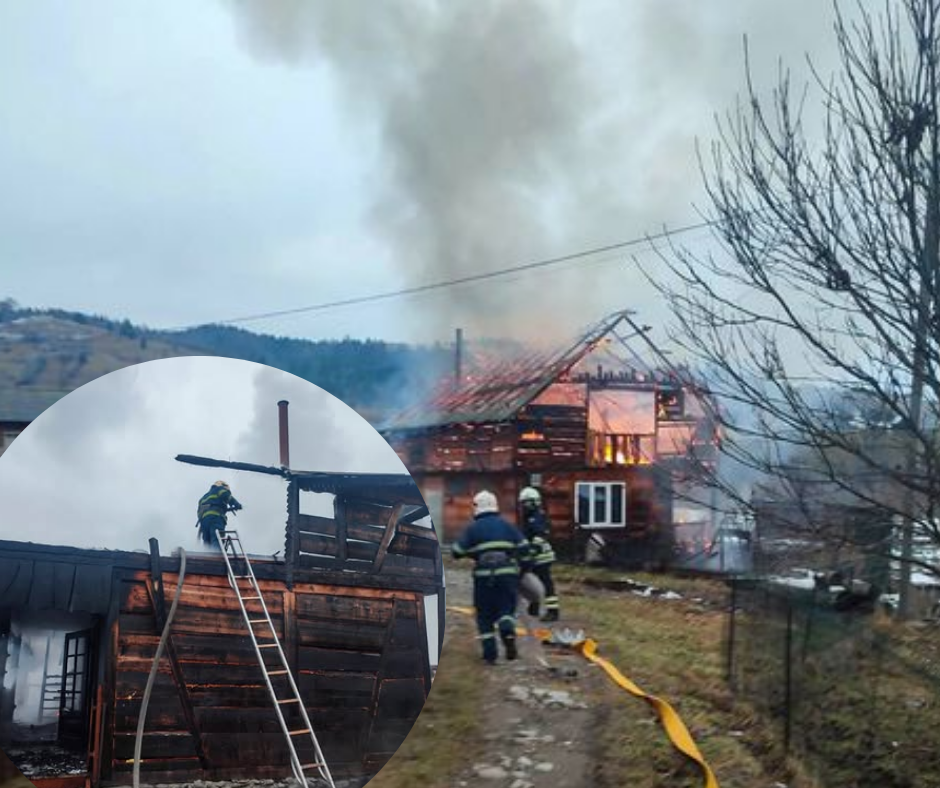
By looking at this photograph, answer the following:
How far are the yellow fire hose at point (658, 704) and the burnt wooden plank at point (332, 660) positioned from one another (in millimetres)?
570

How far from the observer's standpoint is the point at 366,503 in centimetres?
377

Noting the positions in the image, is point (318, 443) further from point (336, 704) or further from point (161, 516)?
point (336, 704)

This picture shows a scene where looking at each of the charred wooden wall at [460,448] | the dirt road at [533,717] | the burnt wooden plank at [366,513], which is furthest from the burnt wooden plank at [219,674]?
the charred wooden wall at [460,448]

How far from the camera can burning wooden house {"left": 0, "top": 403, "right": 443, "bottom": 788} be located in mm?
3369

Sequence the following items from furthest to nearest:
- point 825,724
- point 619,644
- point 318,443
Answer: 1. point 825,724
2. point 619,644
3. point 318,443

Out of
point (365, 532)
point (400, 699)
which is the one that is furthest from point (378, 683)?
point (365, 532)

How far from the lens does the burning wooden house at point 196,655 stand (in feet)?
11.1

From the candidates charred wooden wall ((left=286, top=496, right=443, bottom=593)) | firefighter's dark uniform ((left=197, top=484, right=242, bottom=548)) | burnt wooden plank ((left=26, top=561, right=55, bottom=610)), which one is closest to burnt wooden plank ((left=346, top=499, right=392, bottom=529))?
charred wooden wall ((left=286, top=496, right=443, bottom=593))

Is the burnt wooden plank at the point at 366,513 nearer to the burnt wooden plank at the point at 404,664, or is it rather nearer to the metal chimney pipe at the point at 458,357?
the burnt wooden plank at the point at 404,664

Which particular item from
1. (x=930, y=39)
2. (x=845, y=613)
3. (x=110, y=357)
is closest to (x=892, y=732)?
(x=845, y=613)

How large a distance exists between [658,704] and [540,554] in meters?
0.92

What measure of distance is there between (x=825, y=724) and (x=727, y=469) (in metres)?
1.54

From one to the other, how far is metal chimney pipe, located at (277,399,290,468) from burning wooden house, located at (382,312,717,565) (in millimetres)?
984

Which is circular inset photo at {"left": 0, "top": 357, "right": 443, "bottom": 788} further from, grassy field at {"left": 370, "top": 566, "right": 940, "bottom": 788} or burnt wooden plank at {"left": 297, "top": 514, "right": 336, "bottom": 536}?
grassy field at {"left": 370, "top": 566, "right": 940, "bottom": 788}
